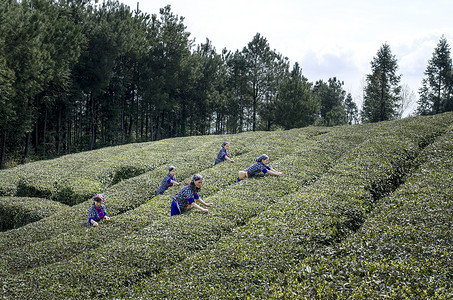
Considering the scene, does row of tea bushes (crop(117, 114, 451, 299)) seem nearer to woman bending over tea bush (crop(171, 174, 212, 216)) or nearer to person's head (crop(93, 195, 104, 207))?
woman bending over tea bush (crop(171, 174, 212, 216))

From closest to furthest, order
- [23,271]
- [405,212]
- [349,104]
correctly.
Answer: [23,271]
[405,212]
[349,104]

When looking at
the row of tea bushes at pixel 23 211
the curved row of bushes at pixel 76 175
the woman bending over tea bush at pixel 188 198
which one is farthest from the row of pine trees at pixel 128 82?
the woman bending over tea bush at pixel 188 198

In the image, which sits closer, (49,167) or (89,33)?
(49,167)

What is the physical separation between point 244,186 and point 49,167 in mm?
16843

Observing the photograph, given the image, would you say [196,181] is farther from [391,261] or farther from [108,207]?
[391,261]

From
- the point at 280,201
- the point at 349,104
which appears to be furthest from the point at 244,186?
the point at 349,104

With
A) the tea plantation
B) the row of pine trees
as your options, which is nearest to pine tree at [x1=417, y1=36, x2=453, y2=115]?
the row of pine trees

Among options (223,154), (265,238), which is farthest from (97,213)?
(223,154)

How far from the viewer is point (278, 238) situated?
9.95m

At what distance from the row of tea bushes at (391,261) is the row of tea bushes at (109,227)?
6.66m

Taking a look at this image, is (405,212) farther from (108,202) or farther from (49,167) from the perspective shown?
(49,167)

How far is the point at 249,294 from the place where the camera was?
25.1ft

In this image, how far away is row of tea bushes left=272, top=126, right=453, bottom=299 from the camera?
719cm

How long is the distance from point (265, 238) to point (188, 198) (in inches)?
148
